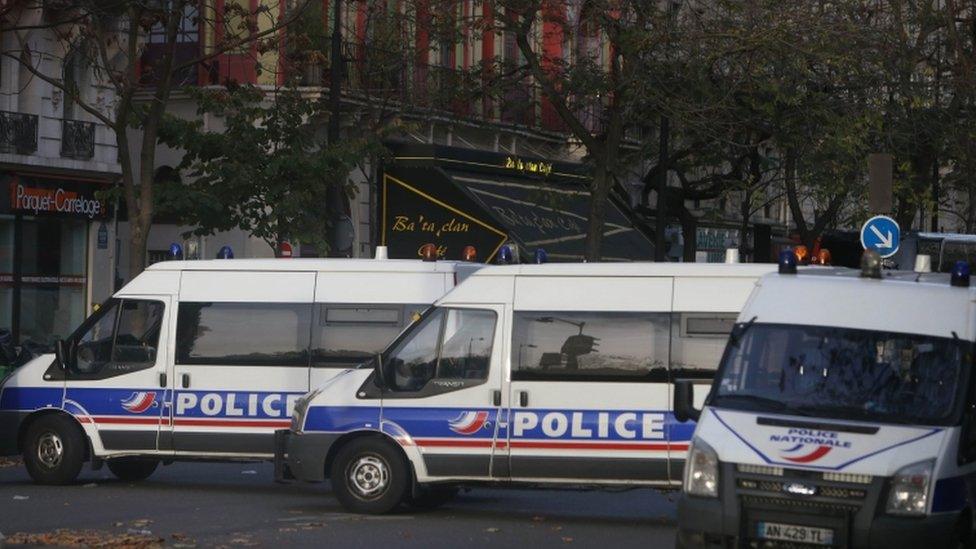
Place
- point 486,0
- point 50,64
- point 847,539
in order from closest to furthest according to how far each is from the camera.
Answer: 1. point 847,539
2. point 486,0
3. point 50,64

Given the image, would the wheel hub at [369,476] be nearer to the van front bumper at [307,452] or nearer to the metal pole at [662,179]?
the van front bumper at [307,452]

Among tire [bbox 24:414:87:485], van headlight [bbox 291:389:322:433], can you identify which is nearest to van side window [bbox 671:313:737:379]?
van headlight [bbox 291:389:322:433]

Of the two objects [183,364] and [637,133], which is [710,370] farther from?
[637,133]

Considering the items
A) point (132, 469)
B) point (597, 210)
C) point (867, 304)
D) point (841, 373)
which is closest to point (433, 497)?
point (132, 469)

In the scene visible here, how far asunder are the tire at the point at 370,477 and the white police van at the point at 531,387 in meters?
0.01

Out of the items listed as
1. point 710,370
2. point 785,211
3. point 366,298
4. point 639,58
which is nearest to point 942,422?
point 710,370

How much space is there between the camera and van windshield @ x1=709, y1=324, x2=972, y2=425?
1103cm

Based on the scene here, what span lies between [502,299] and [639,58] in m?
13.7

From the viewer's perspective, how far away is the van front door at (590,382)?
47.4 feet

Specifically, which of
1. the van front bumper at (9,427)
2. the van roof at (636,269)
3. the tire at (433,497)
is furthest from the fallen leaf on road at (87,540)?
the van front bumper at (9,427)

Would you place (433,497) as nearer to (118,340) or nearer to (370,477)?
(370,477)

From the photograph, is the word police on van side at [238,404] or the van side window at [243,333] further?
the van side window at [243,333]

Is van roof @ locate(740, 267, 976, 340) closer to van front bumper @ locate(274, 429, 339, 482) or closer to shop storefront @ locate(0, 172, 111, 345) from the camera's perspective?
van front bumper @ locate(274, 429, 339, 482)

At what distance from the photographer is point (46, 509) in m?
15.1
